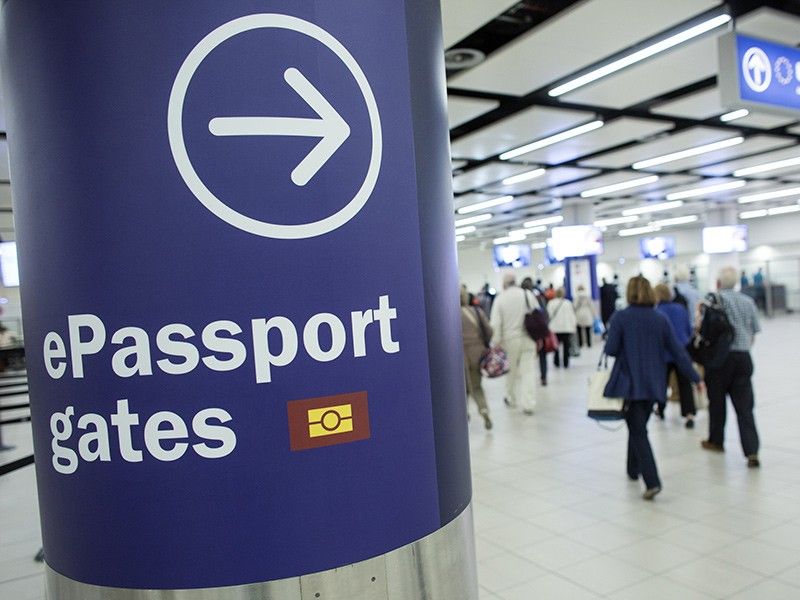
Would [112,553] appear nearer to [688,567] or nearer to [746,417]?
[688,567]

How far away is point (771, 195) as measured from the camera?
20.5 m

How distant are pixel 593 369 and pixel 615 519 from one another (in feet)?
26.5

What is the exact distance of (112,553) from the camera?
5.00ft

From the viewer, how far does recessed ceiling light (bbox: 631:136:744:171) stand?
1165 cm

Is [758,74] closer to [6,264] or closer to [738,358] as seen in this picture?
[738,358]

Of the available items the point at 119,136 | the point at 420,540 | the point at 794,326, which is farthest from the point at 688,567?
the point at 794,326

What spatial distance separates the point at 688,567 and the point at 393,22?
141 inches

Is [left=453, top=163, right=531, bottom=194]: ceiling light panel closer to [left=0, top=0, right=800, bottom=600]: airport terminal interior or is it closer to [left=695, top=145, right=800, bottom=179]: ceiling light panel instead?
[left=0, top=0, right=800, bottom=600]: airport terminal interior

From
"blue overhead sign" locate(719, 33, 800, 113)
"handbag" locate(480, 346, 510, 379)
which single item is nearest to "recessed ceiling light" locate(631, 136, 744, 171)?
"blue overhead sign" locate(719, 33, 800, 113)

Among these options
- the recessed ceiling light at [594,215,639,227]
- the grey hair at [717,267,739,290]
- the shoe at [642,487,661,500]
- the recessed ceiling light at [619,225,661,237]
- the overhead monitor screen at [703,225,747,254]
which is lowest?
the shoe at [642,487,661,500]

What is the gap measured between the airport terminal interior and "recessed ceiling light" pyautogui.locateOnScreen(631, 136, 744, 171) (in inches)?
2.2

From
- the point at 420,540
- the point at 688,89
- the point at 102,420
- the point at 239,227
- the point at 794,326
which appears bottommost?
the point at 794,326

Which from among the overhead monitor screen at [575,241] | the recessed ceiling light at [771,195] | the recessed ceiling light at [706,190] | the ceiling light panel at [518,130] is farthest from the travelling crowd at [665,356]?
the recessed ceiling light at [771,195]

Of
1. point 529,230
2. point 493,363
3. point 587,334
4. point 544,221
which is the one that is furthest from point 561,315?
point 529,230
